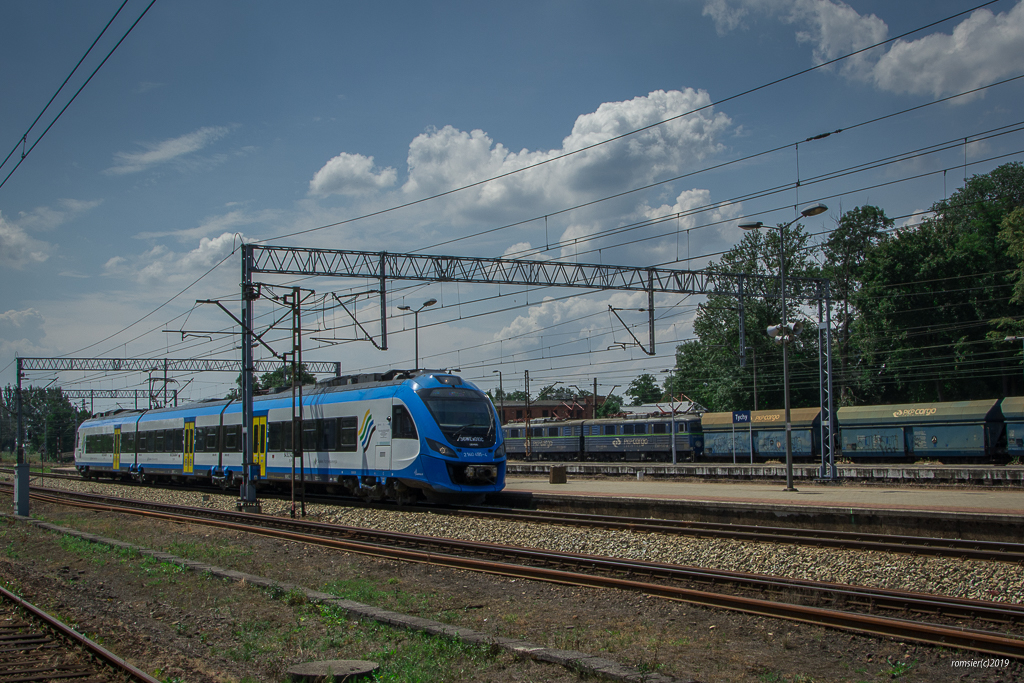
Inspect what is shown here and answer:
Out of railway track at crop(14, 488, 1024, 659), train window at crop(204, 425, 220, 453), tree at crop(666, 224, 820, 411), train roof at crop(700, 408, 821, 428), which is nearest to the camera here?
railway track at crop(14, 488, 1024, 659)

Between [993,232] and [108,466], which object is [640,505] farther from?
[993,232]

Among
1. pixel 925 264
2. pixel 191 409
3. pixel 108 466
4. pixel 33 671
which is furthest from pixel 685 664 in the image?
pixel 925 264

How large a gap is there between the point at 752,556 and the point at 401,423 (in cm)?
949

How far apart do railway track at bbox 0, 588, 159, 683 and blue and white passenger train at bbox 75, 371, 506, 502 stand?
33.6 feet

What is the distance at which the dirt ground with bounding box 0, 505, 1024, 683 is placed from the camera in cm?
646

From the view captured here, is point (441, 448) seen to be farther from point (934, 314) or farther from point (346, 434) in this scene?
point (934, 314)

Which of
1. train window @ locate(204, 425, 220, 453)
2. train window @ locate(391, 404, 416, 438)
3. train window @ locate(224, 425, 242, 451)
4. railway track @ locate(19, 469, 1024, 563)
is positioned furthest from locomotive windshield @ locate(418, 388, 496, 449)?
train window @ locate(204, 425, 220, 453)

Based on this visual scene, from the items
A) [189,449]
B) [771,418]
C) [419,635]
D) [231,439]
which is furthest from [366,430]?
[771,418]

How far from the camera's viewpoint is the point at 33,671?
6.93 metres

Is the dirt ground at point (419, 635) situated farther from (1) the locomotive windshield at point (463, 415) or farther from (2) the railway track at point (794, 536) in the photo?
(1) the locomotive windshield at point (463, 415)

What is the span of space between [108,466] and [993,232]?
190 ft

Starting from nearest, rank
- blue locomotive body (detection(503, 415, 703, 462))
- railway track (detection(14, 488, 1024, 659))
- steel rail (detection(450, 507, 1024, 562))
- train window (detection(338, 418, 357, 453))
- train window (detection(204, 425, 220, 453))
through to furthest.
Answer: railway track (detection(14, 488, 1024, 659)) < steel rail (detection(450, 507, 1024, 562)) < train window (detection(338, 418, 357, 453)) < train window (detection(204, 425, 220, 453)) < blue locomotive body (detection(503, 415, 703, 462))

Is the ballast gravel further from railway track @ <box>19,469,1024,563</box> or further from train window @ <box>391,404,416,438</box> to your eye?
train window @ <box>391,404,416,438</box>

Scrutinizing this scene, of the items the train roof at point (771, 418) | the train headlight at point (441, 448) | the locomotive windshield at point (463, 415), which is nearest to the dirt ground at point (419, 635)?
the train headlight at point (441, 448)
